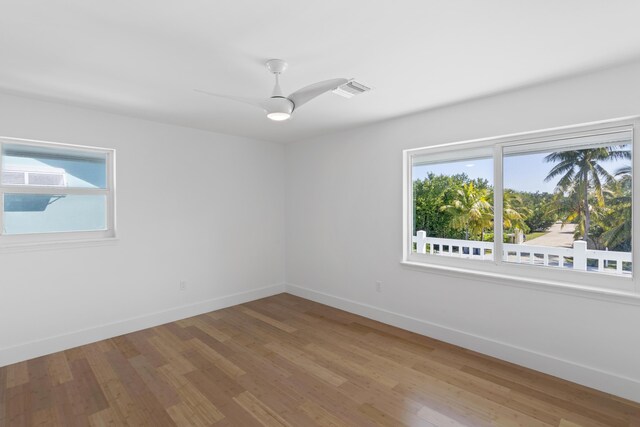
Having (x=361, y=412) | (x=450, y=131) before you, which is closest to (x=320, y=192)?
(x=450, y=131)

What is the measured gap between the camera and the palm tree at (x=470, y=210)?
3264mm

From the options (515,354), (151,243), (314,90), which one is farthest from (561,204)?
(151,243)

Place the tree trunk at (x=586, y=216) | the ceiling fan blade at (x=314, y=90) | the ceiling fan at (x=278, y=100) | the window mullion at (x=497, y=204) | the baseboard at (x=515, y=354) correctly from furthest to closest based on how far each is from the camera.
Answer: the window mullion at (x=497, y=204), the tree trunk at (x=586, y=216), the baseboard at (x=515, y=354), the ceiling fan at (x=278, y=100), the ceiling fan blade at (x=314, y=90)

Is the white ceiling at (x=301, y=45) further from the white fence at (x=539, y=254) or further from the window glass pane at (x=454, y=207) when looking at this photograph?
the white fence at (x=539, y=254)

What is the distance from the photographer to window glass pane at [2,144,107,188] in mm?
3055

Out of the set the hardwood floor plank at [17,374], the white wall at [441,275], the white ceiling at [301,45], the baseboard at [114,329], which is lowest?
the hardwood floor plank at [17,374]

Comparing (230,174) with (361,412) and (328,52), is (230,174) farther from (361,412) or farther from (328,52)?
(361,412)

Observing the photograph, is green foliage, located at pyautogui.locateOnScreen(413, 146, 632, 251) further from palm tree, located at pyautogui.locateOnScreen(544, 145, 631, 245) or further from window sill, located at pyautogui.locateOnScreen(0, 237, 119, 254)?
window sill, located at pyautogui.locateOnScreen(0, 237, 119, 254)

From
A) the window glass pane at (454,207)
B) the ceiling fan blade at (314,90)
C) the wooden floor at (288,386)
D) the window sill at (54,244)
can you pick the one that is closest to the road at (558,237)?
the window glass pane at (454,207)

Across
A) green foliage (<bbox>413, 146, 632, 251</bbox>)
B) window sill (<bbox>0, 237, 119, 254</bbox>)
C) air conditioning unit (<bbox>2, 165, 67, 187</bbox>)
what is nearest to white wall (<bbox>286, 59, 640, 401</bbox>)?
green foliage (<bbox>413, 146, 632, 251</bbox>)

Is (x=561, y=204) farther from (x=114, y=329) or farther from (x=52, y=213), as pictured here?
(x=52, y=213)

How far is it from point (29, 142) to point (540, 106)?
4.72 m

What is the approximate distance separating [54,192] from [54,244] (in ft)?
1.78

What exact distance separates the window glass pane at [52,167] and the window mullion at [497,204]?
4.19 meters
